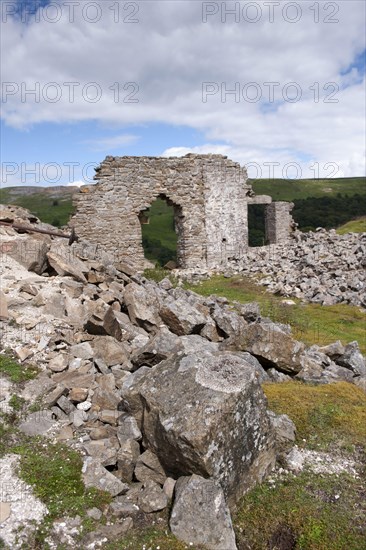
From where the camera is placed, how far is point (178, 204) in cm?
2433

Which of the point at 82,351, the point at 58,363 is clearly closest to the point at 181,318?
the point at 82,351

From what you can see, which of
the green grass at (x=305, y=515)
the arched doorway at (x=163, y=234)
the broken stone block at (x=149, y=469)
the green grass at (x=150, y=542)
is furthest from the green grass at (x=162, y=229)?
the green grass at (x=150, y=542)

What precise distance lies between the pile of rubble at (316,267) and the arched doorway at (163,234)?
4079 mm

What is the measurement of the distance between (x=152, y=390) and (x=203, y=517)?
174 cm

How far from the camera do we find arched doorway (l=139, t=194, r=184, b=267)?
24859 millimetres

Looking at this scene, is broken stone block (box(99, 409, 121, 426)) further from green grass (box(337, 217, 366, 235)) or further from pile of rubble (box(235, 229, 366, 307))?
green grass (box(337, 217, 366, 235))

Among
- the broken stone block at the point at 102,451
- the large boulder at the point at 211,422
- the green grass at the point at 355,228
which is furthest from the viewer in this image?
the green grass at the point at 355,228

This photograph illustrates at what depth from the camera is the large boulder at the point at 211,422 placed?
208 inches

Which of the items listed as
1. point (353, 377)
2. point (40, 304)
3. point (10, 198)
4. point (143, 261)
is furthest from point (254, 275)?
point (10, 198)

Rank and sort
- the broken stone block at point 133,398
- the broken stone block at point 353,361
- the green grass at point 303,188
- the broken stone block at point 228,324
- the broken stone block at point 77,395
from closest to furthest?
1. the broken stone block at point 133,398
2. the broken stone block at point 77,395
3. the broken stone block at point 353,361
4. the broken stone block at point 228,324
5. the green grass at point 303,188

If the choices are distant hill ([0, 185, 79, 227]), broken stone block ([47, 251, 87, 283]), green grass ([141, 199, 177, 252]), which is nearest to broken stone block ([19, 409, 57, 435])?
broken stone block ([47, 251, 87, 283])

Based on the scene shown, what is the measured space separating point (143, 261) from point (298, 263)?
836cm

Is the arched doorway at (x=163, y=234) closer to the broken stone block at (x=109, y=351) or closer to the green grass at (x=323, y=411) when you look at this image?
the broken stone block at (x=109, y=351)

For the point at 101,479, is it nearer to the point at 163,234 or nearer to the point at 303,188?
the point at 163,234
